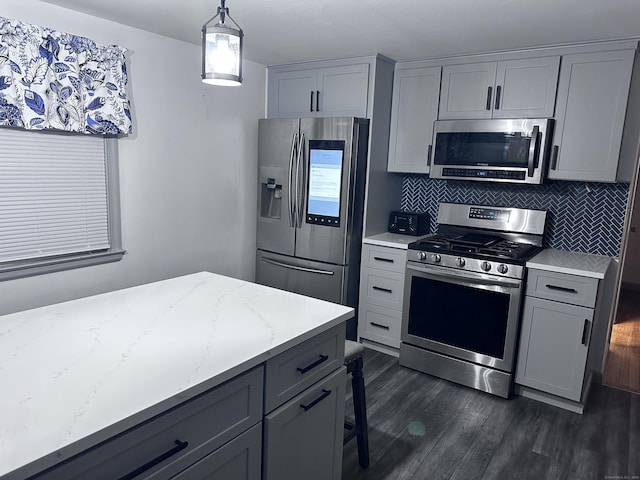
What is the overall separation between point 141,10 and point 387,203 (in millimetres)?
2204

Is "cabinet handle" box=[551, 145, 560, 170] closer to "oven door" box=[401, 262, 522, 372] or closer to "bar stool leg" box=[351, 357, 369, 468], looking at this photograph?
"oven door" box=[401, 262, 522, 372]

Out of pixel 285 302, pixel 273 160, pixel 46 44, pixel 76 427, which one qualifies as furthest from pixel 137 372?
pixel 273 160

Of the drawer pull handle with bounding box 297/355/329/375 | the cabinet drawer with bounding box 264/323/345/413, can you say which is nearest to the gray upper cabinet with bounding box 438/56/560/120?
the cabinet drawer with bounding box 264/323/345/413

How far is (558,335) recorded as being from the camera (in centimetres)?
271

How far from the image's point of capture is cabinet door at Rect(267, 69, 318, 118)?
3.63m

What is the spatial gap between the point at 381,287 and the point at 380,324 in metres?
0.30

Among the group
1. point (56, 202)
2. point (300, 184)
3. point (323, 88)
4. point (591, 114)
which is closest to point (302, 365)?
point (56, 202)

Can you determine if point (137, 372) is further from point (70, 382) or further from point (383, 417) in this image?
point (383, 417)

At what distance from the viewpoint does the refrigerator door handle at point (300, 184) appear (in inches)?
135

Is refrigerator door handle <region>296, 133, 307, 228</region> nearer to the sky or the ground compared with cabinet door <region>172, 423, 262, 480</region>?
nearer to the sky

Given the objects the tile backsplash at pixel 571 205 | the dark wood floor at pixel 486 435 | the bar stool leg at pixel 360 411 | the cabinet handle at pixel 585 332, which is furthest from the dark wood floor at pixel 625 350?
the bar stool leg at pixel 360 411

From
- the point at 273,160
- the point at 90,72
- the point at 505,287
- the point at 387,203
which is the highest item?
the point at 90,72

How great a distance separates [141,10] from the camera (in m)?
2.48

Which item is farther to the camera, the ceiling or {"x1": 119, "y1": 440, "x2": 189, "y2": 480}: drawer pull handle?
the ceiling
